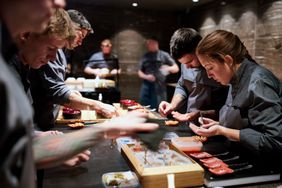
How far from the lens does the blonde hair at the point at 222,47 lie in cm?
136

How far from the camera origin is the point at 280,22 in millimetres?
3396

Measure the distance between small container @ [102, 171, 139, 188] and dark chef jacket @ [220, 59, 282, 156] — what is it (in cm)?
55

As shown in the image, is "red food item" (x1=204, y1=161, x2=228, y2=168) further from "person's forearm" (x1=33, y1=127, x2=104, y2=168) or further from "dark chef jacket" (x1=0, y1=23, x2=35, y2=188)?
"dark chef jacket" (x1=0, y1=23, x2=35, y2=188)

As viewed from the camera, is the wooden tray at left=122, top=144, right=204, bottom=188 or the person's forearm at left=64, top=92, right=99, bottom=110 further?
the person's forearm at left=64, top=92, right=99, bottom=110

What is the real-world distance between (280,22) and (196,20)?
8.49 ft

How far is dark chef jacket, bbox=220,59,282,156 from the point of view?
3.93 ft

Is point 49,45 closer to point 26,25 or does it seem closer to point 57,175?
point 57,175

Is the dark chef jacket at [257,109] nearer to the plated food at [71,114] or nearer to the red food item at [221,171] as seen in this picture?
the red food item at [221,171]

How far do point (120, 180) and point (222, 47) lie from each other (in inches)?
31.9

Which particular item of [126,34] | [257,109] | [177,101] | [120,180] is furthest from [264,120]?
[126,34]

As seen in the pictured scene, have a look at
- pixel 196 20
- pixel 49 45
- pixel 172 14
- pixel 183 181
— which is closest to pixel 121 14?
pixel 172 14

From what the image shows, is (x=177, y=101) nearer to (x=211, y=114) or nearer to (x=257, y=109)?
(x=211, y=114)

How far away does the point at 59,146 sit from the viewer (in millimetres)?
683

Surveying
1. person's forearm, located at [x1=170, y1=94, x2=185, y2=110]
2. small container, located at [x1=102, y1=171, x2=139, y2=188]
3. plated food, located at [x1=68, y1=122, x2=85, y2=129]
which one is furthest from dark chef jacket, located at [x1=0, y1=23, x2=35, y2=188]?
person's forearm, located at [x1=170, y1=94, x2=185, y2=110]
